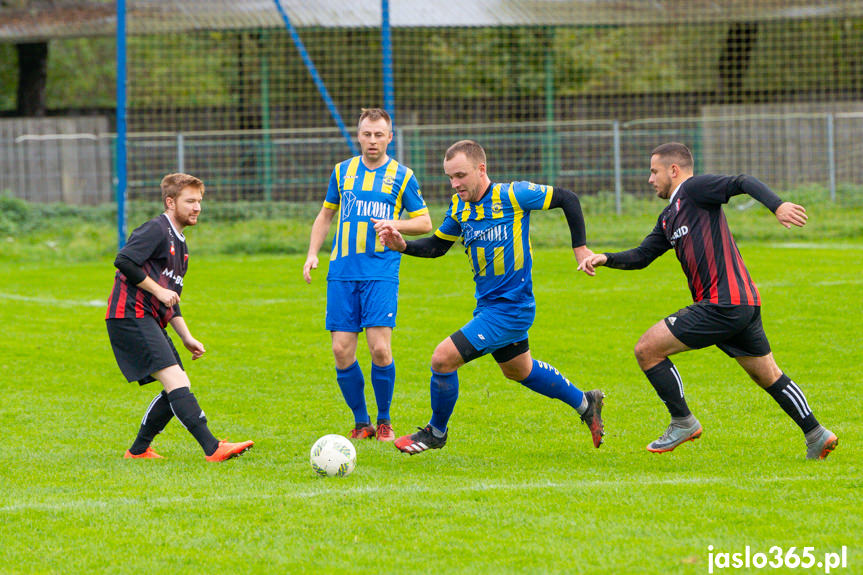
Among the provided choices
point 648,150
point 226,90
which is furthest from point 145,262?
point 226,90

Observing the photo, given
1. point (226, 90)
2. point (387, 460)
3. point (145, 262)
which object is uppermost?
point (226, 90)

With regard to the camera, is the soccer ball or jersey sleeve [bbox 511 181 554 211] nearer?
the soccer ball

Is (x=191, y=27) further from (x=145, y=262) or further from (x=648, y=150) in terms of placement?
(x=145, y=262)

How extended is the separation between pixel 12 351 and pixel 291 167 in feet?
38.0

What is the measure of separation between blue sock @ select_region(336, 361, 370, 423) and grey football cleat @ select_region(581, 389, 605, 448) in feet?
5.00

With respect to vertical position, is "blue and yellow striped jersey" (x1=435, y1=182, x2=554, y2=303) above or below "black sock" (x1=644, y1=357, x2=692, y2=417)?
above

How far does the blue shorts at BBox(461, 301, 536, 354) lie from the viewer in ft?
20.8

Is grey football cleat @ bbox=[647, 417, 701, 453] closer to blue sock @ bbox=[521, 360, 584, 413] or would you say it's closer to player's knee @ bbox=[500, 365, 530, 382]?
blue sock @ bbox=[521, 360, 584, 413]

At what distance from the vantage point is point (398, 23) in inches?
836

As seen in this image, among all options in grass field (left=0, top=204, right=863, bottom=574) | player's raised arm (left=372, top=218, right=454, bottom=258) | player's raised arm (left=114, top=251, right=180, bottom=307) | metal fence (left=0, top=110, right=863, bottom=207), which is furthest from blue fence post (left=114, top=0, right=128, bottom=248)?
player's raised arm (left=372, top=218, right=454, bottom=258)

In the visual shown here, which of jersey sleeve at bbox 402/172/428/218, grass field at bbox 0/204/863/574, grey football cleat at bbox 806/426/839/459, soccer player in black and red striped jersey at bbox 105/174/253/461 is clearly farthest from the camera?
jersey sleeve at bbox 402/172/428/218

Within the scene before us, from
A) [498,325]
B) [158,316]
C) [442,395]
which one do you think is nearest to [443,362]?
[442,395]

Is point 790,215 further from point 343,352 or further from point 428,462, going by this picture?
point 343,352

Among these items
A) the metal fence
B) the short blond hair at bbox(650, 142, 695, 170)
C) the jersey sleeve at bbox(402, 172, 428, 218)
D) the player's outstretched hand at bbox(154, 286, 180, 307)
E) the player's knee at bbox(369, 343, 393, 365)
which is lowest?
the player's knee at bbox(369, 343, 393, 365)
